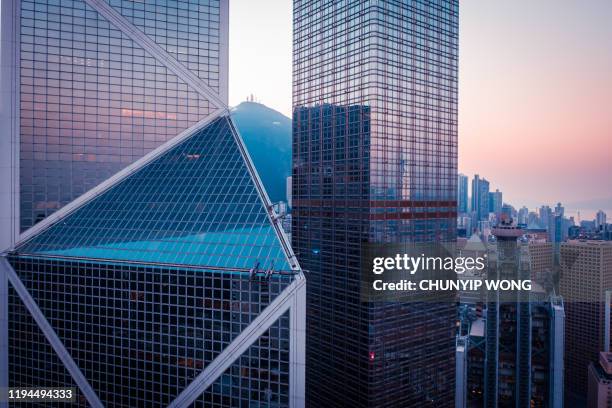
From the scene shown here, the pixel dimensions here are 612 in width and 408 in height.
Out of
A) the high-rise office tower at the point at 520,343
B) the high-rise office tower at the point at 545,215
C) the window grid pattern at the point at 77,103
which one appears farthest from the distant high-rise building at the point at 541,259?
the window grid pattern at the point at 77,103

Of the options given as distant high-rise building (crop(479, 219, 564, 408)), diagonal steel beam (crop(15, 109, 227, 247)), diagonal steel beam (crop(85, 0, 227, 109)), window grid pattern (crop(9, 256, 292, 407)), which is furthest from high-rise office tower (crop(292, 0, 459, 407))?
window grid pattern (crop(9, 256, 292, 407))

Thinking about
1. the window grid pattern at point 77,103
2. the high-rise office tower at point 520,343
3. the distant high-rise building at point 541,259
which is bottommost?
the high-rise office tower at point 520,343

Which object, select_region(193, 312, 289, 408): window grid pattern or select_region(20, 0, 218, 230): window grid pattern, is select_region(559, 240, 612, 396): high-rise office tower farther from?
select_region(20, 0, 218, 230): window grid pattern

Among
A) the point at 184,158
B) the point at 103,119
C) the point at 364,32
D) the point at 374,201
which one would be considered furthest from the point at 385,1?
the point at 103,119

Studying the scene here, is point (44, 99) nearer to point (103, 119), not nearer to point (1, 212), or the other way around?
point (103, 119)

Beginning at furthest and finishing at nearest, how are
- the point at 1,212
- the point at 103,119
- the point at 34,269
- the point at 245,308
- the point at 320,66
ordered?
the point at 320,66
the point at 103,119
the point at 1,212
the point at 34,269
the point at 245,308

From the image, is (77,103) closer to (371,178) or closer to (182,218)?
(182,218)

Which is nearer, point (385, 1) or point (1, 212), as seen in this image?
point (1, 212)

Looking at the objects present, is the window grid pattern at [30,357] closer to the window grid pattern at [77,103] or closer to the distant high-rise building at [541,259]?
the window grid pattern at [77,103]

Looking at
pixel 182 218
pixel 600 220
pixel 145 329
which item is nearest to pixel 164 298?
pixel 145 329
